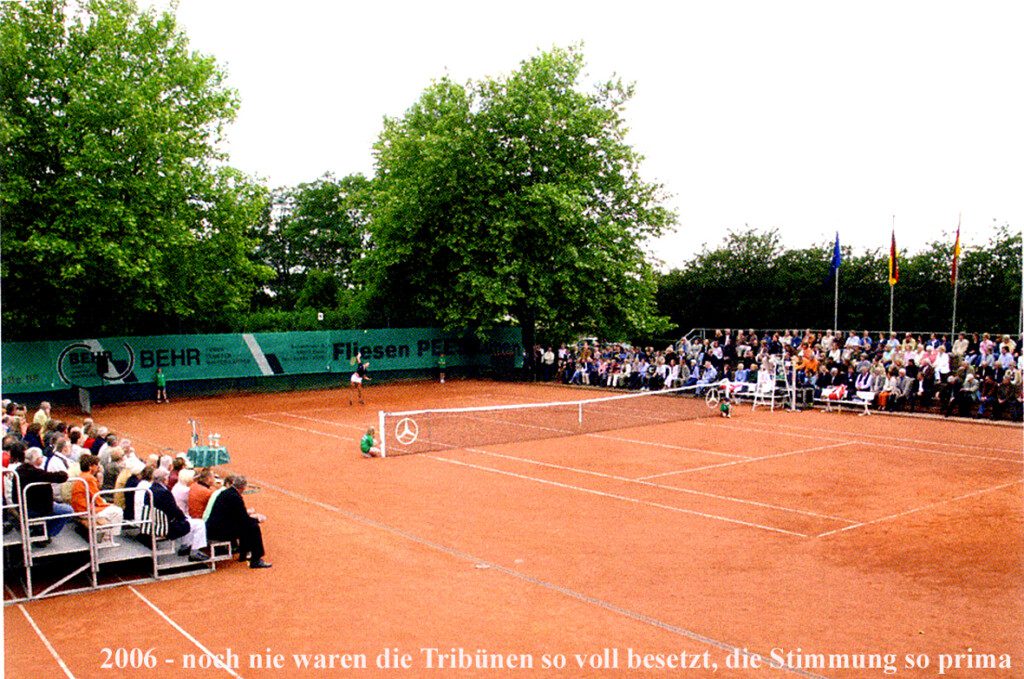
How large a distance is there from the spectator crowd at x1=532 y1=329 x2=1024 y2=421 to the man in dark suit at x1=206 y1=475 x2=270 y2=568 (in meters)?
21.4

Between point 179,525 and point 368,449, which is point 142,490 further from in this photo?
point 368,449

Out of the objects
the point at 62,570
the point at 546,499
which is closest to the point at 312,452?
the point at 546,499

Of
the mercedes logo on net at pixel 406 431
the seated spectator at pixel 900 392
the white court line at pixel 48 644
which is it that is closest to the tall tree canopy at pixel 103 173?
the mercedes logo on net at pixel 406 431

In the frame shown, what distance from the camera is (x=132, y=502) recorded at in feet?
36.2

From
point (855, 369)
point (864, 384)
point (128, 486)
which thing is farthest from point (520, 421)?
point (128, 486)

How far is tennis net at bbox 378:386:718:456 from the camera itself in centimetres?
2095

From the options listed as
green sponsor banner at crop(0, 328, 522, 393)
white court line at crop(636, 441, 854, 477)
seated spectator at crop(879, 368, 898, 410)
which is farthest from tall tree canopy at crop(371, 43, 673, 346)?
white court line at crop(636, 441, 854, 477)

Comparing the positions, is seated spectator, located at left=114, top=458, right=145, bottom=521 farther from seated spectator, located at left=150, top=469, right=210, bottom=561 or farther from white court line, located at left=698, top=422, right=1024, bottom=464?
white court line, located at left=698, top=422, right=1024, bottom=464

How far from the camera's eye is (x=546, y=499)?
14711 millimetres

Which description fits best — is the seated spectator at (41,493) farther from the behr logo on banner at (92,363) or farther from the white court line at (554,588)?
the behr logo on banner at (92,363)

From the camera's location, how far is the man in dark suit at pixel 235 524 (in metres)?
10.6

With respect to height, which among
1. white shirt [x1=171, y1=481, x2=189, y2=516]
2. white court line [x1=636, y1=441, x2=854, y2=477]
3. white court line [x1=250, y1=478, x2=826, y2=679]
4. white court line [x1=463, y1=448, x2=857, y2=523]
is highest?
white shirt [x1=171, y1=481, x2=189, y2=516]

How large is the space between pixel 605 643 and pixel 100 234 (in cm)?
2713

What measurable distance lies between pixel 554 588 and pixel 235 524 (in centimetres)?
420
